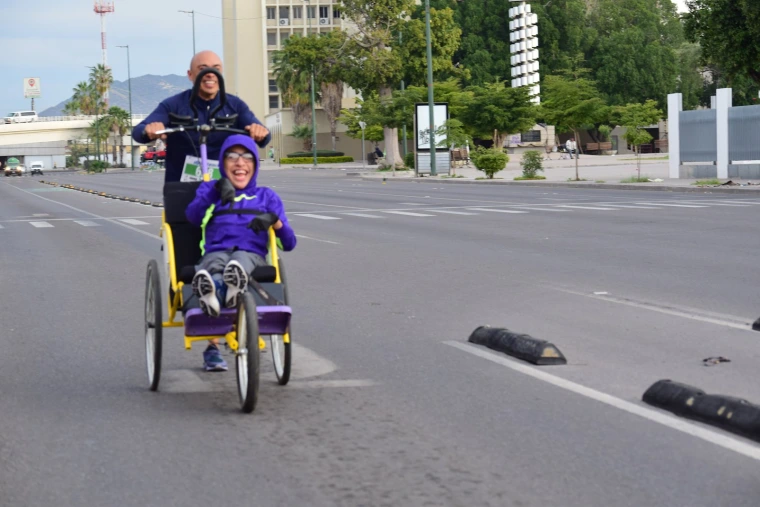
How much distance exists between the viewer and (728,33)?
35.5m

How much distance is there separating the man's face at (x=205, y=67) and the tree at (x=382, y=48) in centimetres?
5744

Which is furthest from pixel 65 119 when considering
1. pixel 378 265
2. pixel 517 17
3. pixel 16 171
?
pixel 378 265

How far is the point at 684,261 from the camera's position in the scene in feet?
45.2

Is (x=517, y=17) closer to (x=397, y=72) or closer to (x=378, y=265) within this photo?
(x=397, y=72)

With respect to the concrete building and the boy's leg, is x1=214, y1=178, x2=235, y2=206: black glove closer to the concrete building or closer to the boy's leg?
the boy's leg

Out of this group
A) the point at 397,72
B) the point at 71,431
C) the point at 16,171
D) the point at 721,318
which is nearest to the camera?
the point at 71,431

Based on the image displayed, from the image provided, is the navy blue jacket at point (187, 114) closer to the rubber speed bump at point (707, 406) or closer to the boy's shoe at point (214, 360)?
the boy's shoe at point (214, 360)

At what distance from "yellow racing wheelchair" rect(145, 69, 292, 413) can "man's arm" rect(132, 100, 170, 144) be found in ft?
0.61

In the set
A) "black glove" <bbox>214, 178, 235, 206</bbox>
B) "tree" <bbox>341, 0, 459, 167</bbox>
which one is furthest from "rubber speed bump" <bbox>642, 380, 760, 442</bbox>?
"tree" <bbox>341, 0, 459, 167</bbox>

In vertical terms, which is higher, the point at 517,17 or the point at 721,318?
the point at 517,17

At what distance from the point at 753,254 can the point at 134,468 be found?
10750 mm

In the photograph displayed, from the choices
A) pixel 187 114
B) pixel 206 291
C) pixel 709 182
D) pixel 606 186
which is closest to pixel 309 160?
pixel 606 186

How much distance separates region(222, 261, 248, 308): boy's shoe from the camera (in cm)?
630

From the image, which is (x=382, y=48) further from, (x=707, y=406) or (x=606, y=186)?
(x=707, y=406)
